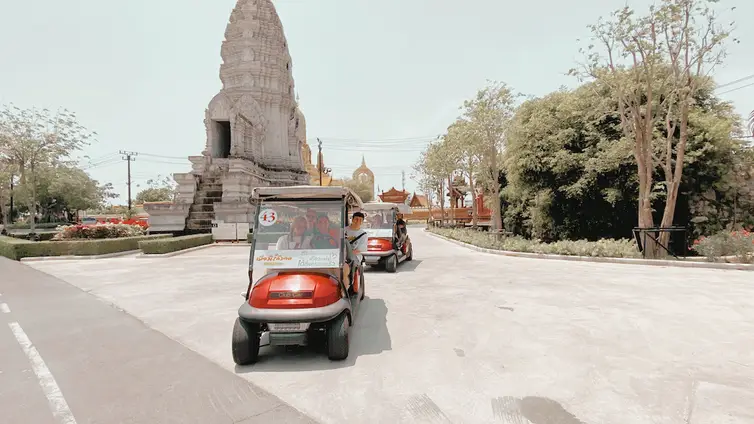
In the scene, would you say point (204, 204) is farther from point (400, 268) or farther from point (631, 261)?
point (631, 261)

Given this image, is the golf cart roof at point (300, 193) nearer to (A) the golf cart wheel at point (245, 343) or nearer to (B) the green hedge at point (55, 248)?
(A) the golf cart wheel at point (245, 343)

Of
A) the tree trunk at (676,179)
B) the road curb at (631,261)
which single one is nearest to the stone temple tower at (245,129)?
the road curb at (631,261)

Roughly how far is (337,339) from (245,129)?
25.4m

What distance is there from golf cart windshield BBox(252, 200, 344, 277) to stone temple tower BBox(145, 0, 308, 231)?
58.2 ft

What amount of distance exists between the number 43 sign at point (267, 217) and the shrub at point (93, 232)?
55.9 feet

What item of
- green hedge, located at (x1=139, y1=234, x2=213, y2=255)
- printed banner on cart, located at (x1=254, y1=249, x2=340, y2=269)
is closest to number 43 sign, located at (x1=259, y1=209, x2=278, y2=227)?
printed banner on cart, located at (x1=254, y1=249, x2=340, y2=269)

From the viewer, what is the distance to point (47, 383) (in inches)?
137

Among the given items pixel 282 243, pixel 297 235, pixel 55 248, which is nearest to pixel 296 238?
pixel 297 235

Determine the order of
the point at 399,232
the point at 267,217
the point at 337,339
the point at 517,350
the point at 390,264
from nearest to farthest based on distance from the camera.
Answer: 1. the point at 337,339
2. the point at 517,350
3. the point at 267,217
4. the point at 390,264
5. the point at 399,232

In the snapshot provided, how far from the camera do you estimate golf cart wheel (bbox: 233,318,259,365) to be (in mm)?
3701

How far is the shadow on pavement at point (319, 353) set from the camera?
3807 millimetres

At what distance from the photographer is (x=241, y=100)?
26.7 metres

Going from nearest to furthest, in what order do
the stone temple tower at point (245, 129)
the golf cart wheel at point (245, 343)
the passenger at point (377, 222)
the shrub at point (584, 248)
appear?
1. the golf cart wheel at point (245, 343)
2. the passenger at point (377, 222)
3. the shrub at point (584, 248)
4. the stone temple tower at point (245, 129)

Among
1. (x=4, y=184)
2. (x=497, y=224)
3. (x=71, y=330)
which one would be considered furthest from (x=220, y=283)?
(x=4, y=184)
